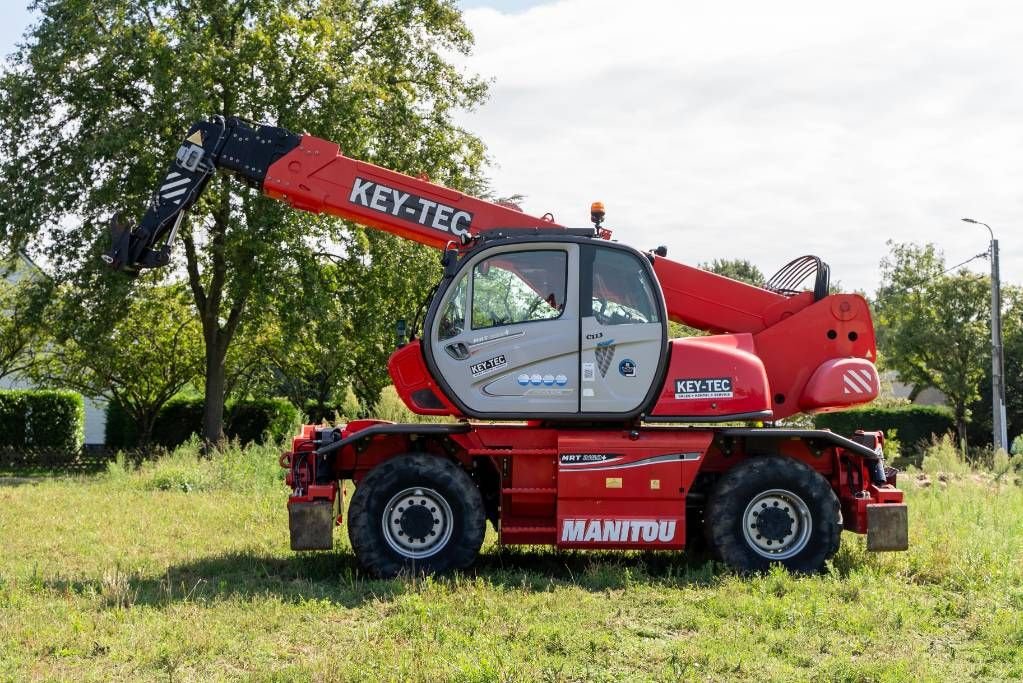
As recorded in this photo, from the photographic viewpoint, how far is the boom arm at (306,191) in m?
9.90

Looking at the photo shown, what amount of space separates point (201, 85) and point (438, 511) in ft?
49.3

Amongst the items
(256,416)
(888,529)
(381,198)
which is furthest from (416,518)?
(256,416)

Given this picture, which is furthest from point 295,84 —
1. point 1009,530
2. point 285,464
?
point 1009,530

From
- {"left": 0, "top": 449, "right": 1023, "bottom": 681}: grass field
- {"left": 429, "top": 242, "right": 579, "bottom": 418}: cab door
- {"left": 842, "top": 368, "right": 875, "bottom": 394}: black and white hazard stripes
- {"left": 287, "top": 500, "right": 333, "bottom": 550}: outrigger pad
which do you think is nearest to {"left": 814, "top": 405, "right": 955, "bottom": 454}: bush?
{"left": 0, "top": 449, "right": 1023, "bottom": 681}: grass field

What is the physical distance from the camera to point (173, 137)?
22.1m

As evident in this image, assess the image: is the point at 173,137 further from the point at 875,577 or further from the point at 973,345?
the point at 973,345

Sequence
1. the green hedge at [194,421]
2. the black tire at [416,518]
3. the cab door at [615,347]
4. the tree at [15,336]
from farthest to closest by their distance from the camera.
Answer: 1. the green hedge at [194,421]
2. the tree at [15,336]
3. the cab door at [615,347]
4. the black tire at [416,518]

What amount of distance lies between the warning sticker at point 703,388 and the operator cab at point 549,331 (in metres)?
0.22

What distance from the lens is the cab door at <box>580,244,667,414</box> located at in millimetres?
8992

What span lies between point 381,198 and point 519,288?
1.73 meters

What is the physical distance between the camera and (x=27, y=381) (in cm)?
3106

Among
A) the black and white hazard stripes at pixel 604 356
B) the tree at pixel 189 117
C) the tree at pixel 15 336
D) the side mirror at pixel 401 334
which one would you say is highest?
the tree at pixel 189 117

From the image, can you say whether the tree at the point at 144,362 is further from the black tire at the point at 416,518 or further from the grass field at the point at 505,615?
the black tire at the point at 416,518

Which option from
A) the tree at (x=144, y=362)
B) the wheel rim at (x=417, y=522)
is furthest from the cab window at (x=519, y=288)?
the tree at (x=144, y=362)
